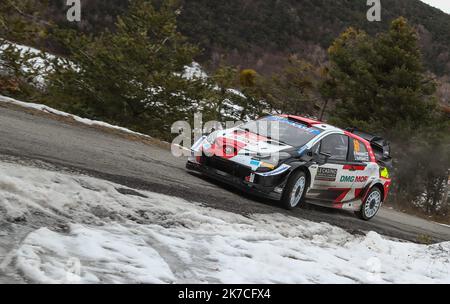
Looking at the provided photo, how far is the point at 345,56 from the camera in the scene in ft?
117

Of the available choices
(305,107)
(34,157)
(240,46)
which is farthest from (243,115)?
(240,46)

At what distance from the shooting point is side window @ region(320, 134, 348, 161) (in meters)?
10.2

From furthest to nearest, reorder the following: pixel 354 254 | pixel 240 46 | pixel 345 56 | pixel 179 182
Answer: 1. pixel 240 46
2. pixel 345 56
3. pixel 179 182
4. pixel 354 254

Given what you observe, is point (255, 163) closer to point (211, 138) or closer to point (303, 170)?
point (303, 170)

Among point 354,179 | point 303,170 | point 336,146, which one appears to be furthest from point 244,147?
point 354,179

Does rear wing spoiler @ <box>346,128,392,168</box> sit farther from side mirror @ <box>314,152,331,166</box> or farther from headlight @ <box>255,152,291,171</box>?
headlight @ <box>255,152,291,171</box>

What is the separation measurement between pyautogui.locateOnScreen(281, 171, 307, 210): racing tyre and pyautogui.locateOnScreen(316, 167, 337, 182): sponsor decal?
0.36 m

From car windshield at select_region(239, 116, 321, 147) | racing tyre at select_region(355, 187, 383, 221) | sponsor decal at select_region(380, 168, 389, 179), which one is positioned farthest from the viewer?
sponsor decal at select_region(380, 168, 389, 179)

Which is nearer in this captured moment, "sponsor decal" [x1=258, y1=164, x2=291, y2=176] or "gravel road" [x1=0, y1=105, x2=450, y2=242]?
"gravel road" [x1=0, y1=105, x2=450, y2=242]

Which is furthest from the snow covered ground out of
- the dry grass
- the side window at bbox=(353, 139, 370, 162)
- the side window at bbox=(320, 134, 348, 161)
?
the dry grass

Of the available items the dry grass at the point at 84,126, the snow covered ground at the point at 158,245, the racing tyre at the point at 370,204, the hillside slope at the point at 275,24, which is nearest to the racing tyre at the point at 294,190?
the snow covered ground at the point at 158,245

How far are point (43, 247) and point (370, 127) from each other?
88.0 feet

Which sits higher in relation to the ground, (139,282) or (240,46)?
(240,46)
